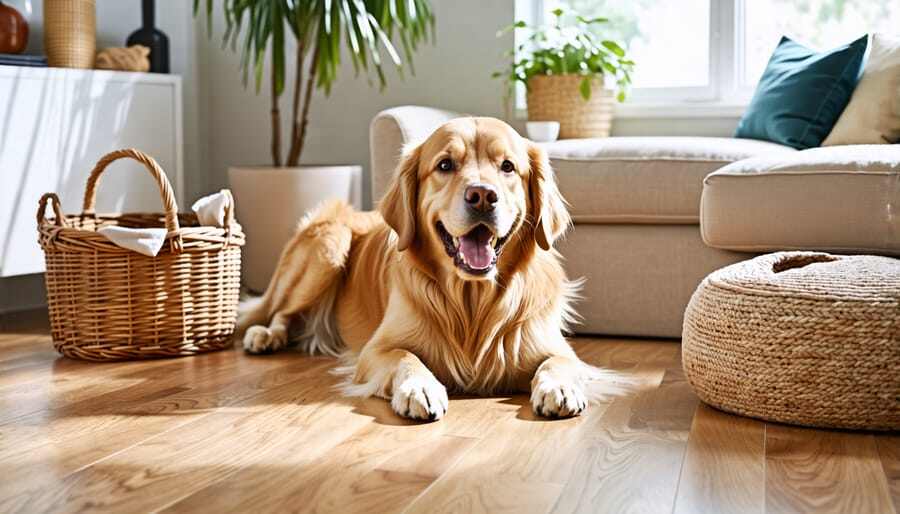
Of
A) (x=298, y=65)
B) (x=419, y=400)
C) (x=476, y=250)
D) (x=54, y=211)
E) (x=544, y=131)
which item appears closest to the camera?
(x=419, y=400)

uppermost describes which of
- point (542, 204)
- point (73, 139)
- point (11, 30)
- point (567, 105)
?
point (11, 30)

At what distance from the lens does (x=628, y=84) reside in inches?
157

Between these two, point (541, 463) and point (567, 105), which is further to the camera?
point (567, 105)

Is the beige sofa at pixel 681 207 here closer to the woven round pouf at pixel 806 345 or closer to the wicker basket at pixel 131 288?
the woven round pouf at pixel 806 345

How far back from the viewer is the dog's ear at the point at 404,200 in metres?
2.28

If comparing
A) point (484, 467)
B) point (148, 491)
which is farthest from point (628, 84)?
point (148, 491)

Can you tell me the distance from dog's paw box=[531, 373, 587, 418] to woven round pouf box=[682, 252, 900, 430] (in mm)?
263

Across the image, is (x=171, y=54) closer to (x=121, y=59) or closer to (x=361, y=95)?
(x=121, y=59)

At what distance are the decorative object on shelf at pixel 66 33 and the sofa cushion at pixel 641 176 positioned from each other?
1812 mm

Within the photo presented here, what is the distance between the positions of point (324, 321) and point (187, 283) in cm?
42

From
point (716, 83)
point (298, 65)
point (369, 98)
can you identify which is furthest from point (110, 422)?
point (716, 83)

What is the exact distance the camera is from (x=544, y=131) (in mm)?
3621

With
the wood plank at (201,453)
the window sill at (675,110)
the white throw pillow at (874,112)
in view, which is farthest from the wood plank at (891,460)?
the window sill at (675,110)

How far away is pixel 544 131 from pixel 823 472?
7.03 ft
